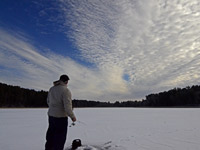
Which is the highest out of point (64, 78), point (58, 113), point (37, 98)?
point (37, 98)

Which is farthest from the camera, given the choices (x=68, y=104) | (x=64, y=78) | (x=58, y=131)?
(x=64, y=78)

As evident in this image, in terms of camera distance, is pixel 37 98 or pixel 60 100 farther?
pixel 37 98

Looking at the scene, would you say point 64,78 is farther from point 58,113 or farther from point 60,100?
point 58,113

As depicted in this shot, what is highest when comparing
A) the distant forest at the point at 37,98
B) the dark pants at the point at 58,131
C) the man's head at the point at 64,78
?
the distant forest at the point at 37,98

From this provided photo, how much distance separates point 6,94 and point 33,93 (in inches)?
524

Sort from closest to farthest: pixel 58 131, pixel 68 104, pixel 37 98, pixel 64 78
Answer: pixel 68 104 < pixel 58 131 < pixel 64 78 < pixel 37 98

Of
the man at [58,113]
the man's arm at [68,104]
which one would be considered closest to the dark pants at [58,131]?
the man at [58,113]

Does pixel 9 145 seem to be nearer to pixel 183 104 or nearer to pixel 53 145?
pixel 53 145

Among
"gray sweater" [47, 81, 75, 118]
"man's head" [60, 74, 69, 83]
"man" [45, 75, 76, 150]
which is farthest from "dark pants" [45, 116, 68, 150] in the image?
"man's head" [60, 74, 69, 83]

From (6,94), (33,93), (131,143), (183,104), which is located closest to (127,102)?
(183,104)

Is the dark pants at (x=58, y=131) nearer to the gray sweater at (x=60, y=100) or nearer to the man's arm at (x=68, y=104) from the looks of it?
the gray sweater at (x=60, y=100)

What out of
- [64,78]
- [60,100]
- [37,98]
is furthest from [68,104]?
[37,98]

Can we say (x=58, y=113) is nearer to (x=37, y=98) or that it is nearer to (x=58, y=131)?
(x=58, y=131)

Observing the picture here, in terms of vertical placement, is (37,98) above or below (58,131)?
above
